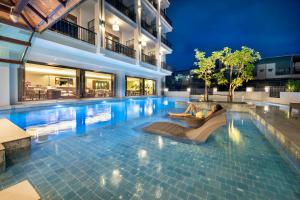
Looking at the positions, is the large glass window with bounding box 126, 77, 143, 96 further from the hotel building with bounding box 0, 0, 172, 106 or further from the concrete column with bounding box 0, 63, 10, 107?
the concrete column with bounding box 0, 63, 10, 107

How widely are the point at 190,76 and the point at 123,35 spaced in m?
16.6

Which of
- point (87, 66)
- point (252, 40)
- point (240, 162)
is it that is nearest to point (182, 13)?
point (252, 40)

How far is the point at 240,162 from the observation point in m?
2.87

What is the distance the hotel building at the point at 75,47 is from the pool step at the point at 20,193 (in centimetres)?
310

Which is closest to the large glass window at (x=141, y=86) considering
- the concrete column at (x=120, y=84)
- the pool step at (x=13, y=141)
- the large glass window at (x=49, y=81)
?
the concrete column at (x=120, y=84)

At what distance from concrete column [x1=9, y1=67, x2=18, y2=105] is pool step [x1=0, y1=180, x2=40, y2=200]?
10.5 m

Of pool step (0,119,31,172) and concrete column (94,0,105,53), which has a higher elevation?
concrete column (94,0,105,53)

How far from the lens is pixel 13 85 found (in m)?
8.77

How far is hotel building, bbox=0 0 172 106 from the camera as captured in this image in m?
3.94

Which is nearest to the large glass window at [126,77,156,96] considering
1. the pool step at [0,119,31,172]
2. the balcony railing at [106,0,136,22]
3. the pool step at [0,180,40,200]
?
the balcony railing at [106,0,136,22]

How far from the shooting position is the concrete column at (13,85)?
867 cm

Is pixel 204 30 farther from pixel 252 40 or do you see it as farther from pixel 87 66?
pixel 87 66

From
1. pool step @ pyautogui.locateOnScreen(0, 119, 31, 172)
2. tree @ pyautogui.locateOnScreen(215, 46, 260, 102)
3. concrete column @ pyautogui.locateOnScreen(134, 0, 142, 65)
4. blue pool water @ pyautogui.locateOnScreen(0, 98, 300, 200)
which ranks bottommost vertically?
blue pool water @ pyautogui.locateOnScreen(0, 98, 300, 200)

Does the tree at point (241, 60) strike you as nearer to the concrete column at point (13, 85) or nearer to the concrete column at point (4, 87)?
the concrete column at point (13, 85)
